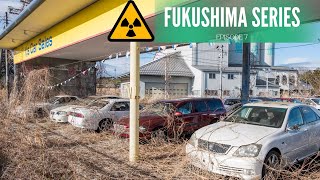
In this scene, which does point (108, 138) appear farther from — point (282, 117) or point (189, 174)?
point (282, 117)

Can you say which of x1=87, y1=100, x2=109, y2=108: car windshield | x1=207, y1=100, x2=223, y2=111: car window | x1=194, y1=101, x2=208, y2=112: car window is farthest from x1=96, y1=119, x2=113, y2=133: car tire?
x1=207, y1=100, x2=223, y2=111: car window

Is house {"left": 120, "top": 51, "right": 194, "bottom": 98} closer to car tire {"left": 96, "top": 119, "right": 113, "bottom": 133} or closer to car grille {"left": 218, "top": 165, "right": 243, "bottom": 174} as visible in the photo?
car tire {"left": 96, "top": 119, "right": 113, "bottom": 133}

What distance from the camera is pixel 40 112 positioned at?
53.7 feet

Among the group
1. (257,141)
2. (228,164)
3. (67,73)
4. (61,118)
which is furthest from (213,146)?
(67,73)

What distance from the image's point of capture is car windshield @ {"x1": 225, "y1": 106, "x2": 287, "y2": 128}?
7.14m

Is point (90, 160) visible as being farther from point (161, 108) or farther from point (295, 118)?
point (295, 118)

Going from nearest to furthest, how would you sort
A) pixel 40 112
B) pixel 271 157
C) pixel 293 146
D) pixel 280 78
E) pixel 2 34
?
pixel 271 157
pixel 293 146
pixel 40 112
pixel 2 34
pixel 280 78

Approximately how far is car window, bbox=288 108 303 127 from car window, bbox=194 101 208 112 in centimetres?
387

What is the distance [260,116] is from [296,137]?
0.93m

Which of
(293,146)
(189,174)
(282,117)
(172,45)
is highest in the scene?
(172,45)

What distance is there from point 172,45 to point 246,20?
4485 mm

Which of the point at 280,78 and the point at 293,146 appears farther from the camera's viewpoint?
the point at 280,78

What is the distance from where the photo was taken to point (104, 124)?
12547 millimetres

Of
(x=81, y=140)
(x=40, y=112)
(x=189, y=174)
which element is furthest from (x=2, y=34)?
(x=189, y=174)
